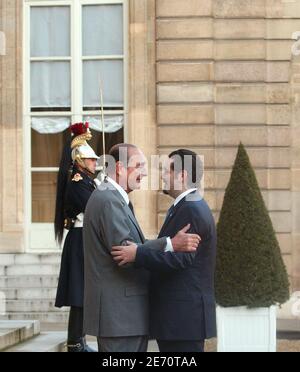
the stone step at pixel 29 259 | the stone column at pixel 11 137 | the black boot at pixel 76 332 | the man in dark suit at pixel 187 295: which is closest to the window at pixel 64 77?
the stone column at pixel 11 137

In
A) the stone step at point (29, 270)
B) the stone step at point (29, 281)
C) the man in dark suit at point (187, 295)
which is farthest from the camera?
the stone step at point (29, 270)

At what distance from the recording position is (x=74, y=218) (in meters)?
7.03

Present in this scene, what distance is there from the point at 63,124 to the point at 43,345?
514 cm

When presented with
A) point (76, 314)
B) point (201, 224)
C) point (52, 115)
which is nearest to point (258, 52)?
point (52, 115)

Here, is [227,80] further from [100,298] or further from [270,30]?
[100,298]

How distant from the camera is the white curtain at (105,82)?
1181 cm

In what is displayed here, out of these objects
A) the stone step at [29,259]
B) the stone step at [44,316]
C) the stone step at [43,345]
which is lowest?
the stone step at [44,316]

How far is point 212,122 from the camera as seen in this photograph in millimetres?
11477

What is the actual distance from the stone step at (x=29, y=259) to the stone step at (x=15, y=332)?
362 centimetres

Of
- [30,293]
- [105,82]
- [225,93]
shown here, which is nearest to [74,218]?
[30,293]

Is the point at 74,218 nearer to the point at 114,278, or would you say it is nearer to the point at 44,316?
the point at 114,278

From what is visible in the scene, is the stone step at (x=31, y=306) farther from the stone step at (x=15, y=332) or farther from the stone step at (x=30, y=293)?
the stone step at (x=15, y=332)

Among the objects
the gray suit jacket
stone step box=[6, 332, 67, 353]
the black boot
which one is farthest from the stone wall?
the gray suit jacket

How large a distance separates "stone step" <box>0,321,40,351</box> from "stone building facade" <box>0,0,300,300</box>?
3948 mm
